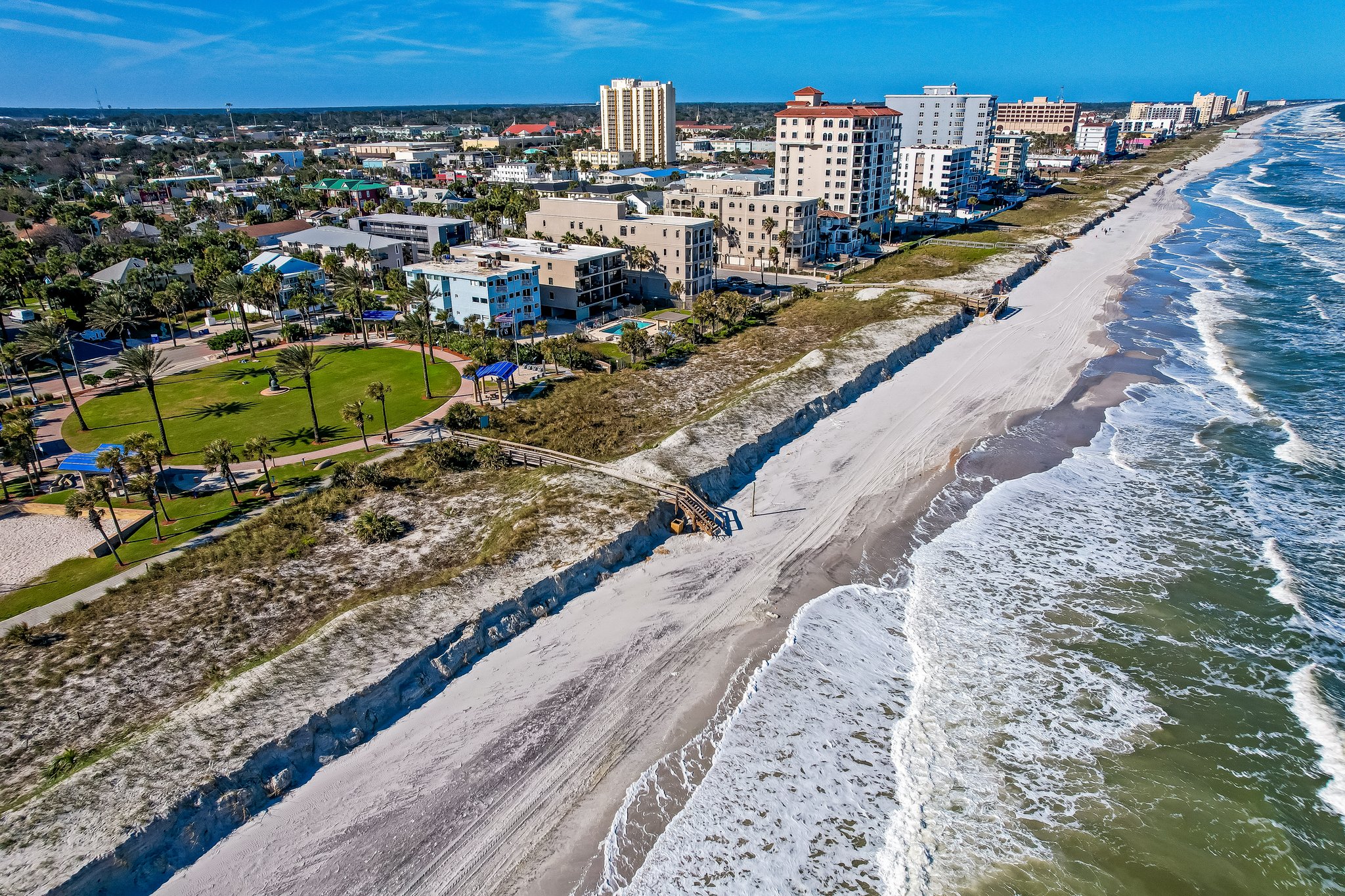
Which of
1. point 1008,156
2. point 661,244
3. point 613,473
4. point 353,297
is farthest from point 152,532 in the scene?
point 1008,156

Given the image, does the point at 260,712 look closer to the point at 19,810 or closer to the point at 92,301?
the point at 19,810

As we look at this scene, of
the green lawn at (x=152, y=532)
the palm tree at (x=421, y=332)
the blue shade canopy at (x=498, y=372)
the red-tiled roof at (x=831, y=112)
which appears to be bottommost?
the green lawn at (x=152, y=532)

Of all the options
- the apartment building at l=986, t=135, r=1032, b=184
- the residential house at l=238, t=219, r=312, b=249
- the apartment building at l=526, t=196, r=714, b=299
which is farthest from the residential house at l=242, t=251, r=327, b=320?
the apartment building at l=986, t=135, r=1032, b=184

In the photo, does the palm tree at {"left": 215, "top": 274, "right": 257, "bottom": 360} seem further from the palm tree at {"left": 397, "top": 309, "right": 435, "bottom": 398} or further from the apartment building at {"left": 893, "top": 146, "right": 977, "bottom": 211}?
the apartment building at {"left": 893, "top": 146, "right": 977, "bottom": 211}

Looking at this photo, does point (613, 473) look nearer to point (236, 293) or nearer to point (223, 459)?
point (223, 459)

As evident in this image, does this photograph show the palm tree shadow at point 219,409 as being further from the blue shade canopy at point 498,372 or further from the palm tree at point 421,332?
the blue shade canopy at point 498,372

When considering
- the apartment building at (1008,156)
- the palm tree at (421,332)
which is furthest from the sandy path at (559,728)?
the apartment building at (1008,156)

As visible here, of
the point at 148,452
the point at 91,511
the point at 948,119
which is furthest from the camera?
the point at 948,119
